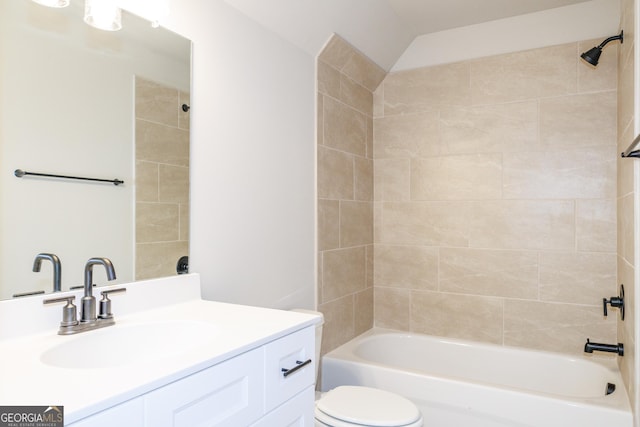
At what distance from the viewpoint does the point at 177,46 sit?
1.58 metres

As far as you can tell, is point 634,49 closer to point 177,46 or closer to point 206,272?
point 177,46

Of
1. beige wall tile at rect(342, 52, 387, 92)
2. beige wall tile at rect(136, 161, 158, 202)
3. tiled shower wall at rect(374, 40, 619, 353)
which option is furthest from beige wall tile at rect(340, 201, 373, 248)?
beige wall tile at rect(136, 161, 158, 202)

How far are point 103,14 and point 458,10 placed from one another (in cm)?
206

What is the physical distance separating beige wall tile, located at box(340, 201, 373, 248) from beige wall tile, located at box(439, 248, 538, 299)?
0.53m

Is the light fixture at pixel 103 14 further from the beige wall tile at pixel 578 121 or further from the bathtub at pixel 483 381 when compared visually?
the beige wall tile at pixel 578 121

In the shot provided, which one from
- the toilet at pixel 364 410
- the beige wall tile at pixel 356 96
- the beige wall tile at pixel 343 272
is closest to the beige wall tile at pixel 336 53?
the beige wall tile at pixel 356 96

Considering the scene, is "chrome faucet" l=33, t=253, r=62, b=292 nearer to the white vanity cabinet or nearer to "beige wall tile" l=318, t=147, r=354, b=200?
the white vanity cabinet

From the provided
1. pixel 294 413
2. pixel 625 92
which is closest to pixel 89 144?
pixel 294 413

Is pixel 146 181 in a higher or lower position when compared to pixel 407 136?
lower

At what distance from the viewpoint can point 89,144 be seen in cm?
131


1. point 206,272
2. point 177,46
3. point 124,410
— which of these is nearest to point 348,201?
point 206,272

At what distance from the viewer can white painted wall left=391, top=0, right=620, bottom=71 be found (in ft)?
8.07

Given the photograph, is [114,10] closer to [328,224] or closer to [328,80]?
[328,80]

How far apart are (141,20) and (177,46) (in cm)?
15
